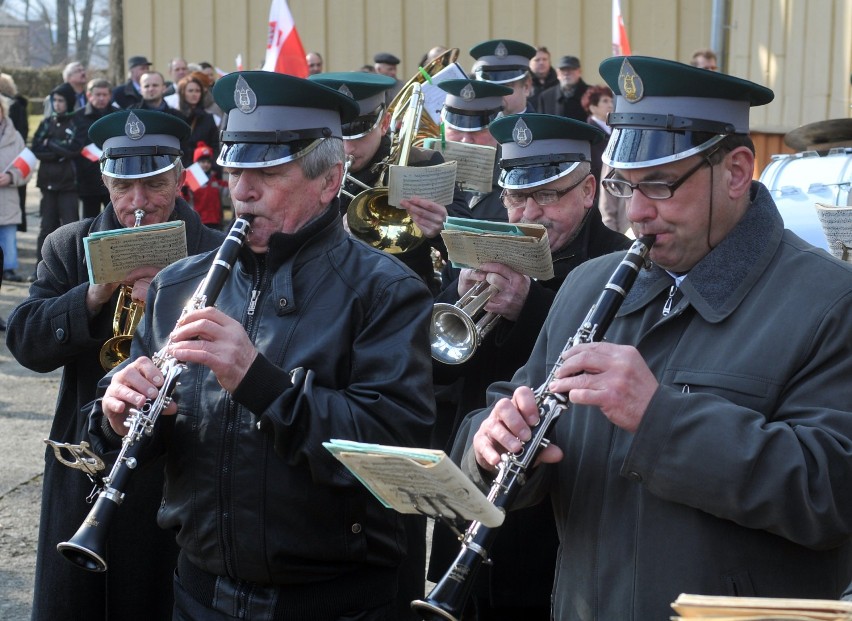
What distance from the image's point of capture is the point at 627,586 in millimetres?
2598

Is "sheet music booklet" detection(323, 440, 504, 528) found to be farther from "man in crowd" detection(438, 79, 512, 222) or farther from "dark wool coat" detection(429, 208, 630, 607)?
"man in crowd" detection(438, 79, 512, 222)

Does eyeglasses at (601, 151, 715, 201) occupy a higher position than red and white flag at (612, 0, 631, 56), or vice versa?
red and white flag at (612, 0, 631, 56)

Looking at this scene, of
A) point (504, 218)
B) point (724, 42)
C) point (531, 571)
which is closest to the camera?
point (531, 571)

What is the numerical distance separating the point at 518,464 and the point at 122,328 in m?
1.94

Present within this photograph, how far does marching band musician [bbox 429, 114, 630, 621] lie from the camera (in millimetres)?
3891

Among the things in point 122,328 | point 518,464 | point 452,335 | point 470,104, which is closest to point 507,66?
point 470,104

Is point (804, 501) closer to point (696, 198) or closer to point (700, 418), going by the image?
point (700, 418)

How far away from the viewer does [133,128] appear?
4359mm

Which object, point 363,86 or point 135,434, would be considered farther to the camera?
point 363,86

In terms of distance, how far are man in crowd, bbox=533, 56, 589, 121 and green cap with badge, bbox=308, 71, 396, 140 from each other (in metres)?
8.91

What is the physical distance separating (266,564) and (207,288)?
698 mm

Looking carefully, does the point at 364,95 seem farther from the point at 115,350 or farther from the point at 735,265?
the point at 735,265

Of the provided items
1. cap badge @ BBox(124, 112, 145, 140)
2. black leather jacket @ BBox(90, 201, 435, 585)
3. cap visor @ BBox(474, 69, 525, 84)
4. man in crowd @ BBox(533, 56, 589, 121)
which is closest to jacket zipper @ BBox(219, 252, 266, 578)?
black leather jacket @ BBox(90, 201, 435, 585)

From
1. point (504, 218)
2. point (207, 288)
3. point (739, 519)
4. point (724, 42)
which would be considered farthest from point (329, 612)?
point (724, 42)
